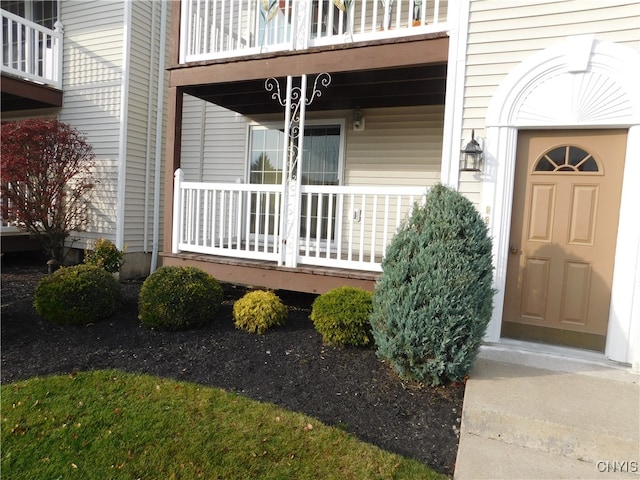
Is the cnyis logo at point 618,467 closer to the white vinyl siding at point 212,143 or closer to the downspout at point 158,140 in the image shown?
the white vinyl siding at point 212,143

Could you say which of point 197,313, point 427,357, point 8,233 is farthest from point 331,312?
point 8,233

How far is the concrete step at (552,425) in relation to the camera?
2492mm

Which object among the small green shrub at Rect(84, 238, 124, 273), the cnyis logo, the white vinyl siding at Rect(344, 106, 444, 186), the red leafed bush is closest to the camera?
the cnyis logo

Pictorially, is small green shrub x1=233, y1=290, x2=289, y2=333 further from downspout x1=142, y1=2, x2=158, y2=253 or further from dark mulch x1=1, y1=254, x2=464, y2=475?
downspout x1=142, y1=2, x2=158, y2=253

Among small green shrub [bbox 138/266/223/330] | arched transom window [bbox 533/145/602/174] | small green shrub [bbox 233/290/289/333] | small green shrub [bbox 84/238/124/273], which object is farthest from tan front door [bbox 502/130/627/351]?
small green shrub [bbox 84/238/124/273]

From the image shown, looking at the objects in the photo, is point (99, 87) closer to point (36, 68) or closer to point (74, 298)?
point (36, 68)

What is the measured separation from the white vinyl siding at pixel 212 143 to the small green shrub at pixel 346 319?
4.19 m

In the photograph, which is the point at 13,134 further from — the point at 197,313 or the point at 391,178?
the point at 391,178

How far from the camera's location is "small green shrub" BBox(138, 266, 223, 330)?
14.5ft

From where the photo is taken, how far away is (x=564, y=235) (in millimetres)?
3891

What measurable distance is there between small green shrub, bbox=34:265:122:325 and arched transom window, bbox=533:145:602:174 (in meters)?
5.29

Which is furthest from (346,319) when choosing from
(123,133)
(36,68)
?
(36,68)

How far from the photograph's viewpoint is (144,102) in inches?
303

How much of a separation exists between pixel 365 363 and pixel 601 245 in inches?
104
